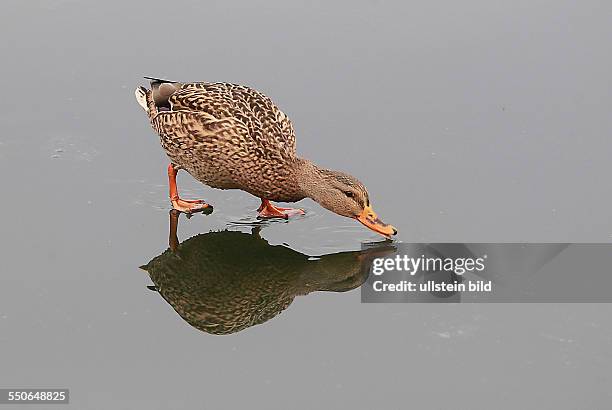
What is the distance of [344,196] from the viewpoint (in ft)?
19.0

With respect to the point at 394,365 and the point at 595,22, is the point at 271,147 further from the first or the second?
the point at 595,22

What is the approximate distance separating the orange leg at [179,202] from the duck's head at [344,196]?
778 mm

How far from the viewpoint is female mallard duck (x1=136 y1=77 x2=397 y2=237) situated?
6.07 metres

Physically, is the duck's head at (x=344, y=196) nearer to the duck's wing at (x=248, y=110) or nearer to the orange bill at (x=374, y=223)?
the orange bill at (x=374, y=223)

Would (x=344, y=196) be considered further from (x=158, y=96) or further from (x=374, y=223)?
(x=158, y=96)

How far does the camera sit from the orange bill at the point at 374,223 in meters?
5.70

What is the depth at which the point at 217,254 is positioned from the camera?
5637 mm

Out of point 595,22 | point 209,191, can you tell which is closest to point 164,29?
point 209,191

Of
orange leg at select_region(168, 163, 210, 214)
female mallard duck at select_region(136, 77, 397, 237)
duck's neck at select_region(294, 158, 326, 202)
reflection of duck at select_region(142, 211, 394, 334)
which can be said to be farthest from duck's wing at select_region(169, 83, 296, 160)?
reflection of duck at select_region(142, 211, 394, 334)

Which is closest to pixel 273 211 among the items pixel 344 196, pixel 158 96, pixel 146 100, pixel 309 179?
pixel 309 179

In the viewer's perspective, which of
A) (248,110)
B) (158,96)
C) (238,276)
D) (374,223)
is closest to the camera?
(238,276)

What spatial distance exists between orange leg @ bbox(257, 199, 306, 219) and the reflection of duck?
383 millimetres

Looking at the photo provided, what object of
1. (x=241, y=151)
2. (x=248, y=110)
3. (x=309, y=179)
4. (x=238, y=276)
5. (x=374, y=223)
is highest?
(x=248, y=110)

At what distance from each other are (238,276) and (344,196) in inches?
35.2
